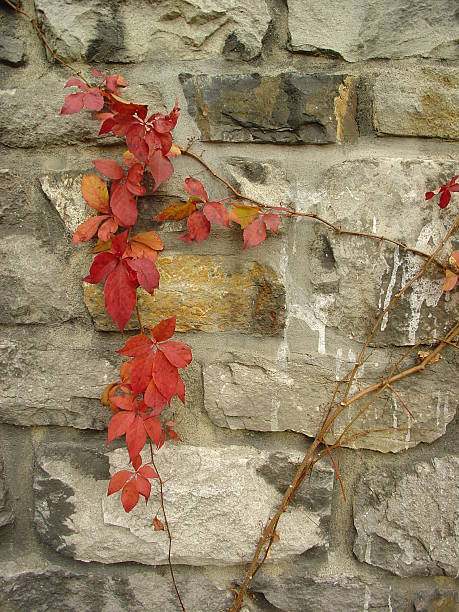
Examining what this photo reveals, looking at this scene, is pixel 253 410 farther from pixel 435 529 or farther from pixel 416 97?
pixel 416 97

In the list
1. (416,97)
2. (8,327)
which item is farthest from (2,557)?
(416,97)

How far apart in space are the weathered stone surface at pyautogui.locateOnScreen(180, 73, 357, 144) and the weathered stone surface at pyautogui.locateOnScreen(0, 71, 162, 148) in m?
0.10

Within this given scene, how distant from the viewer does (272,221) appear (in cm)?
89

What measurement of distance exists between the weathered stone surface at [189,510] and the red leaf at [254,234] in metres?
0.40

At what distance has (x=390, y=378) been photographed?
949mm

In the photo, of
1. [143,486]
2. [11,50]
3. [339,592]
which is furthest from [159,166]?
[339,592]

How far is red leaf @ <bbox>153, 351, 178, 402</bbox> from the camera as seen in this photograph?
34.2 inches

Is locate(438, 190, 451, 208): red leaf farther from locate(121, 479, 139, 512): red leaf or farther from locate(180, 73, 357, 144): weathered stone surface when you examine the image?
locate(121, 479, 139, 512): red leaf

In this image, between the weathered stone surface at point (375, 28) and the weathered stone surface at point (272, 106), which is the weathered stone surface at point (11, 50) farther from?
the weathered stone surface at point (375, 28)

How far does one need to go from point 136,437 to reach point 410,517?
0.55 metres

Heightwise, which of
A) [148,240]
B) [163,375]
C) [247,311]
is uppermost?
[148,240]

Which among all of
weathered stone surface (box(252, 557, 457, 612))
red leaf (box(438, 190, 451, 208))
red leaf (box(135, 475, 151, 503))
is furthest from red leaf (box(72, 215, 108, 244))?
weathered stone surface (box(252, 557, 457, 612))

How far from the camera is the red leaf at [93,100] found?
0.84 meters

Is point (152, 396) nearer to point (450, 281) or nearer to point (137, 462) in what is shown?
point (137, 462)
